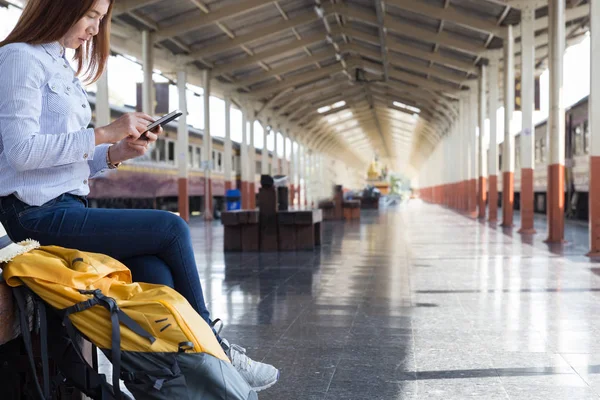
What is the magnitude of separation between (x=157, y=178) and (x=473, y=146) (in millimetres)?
12676

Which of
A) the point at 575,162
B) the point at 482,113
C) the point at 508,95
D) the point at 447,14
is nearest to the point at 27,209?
the point at 508,95

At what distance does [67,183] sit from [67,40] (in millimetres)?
486

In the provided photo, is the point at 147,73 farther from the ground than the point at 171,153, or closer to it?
farther from the ground

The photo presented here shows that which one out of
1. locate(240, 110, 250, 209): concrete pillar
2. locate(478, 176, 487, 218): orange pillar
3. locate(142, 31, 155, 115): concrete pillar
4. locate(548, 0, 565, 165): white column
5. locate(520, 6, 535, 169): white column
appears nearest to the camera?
locate(548, 0, 565, 165): white column

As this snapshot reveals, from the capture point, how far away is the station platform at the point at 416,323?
349cm

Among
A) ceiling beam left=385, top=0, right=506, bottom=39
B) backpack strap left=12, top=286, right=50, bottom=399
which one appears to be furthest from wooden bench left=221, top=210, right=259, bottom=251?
ceiling beam left=385, top=0, right=506, bottom=39

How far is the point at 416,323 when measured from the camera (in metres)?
5.12

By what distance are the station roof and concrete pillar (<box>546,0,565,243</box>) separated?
3.97 meters

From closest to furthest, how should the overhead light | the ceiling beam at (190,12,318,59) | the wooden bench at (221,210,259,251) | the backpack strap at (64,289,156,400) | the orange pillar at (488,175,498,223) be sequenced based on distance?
1. the backpack strap at (64,289,156,400)
2. the wooden bench at (221,210,259,251)
3. the orange pillar at (488,175,498,223)
4. the ceiling beam at (190,12,318,59)
5. the overhead light

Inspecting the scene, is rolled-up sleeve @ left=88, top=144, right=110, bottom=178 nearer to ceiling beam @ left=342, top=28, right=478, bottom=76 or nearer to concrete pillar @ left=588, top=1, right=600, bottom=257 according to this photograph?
concrete pillar @ left=588, top=1, right=600, bottom=257

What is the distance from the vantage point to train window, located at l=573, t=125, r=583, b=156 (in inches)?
766

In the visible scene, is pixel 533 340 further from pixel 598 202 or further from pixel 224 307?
pixel 598 202

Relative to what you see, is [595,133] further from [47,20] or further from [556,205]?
[47,20]

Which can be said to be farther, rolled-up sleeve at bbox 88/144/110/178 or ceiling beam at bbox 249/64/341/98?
ceiling beam at bbox 249/64/341/98
